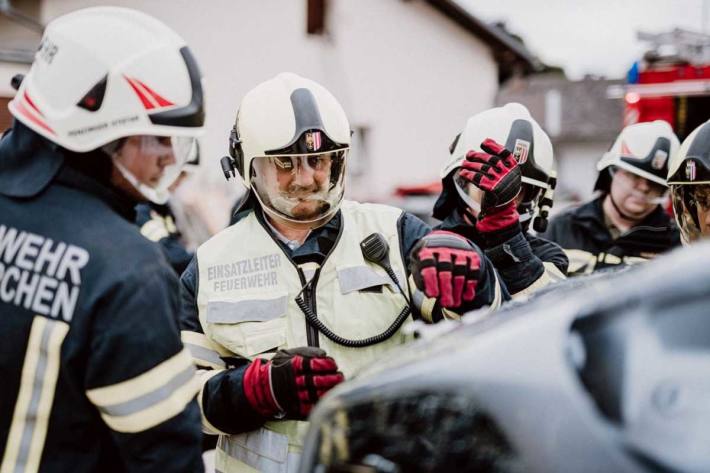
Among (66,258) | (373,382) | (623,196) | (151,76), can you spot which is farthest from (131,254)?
(623,196)

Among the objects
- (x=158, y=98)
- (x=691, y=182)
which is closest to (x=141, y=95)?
(x=158, y=98)

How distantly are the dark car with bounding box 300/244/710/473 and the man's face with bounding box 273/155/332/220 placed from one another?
1.37 m

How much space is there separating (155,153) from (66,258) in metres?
0.34

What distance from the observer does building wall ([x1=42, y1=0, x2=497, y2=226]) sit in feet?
49.6

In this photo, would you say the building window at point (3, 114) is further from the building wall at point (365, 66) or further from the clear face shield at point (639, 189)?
the clear face shield at point (639, 189)

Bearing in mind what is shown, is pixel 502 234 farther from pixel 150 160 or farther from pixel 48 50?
pixel 48 50

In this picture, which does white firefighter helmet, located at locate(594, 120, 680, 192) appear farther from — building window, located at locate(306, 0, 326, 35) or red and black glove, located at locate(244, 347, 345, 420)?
building window, located at locate(306, 0, 326, 35)

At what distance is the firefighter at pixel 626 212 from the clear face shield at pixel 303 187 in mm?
1951

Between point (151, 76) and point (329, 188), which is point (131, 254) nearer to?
point (151, 76)

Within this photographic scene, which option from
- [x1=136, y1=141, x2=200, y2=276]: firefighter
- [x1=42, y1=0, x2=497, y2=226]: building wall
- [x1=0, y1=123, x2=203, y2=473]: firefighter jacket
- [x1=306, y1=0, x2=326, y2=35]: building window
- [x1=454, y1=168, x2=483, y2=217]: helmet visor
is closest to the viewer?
[x1=0, y1=123, x2=203, y2=473]: firefighter jacket

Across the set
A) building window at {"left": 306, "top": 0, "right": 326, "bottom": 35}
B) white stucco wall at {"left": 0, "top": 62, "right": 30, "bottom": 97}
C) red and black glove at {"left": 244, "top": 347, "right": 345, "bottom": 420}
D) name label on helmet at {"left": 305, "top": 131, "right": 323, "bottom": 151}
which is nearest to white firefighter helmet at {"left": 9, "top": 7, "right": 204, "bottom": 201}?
red and black glove at {"left": 244, "top": 347, "right": 345, "bottom": 420}

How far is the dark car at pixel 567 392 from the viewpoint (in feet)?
4.15

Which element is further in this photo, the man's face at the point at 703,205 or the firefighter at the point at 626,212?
the firefighter at the point at 626,212

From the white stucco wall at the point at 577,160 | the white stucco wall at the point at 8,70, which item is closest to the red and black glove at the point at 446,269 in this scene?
the white stucco wall at the point at 8,70
